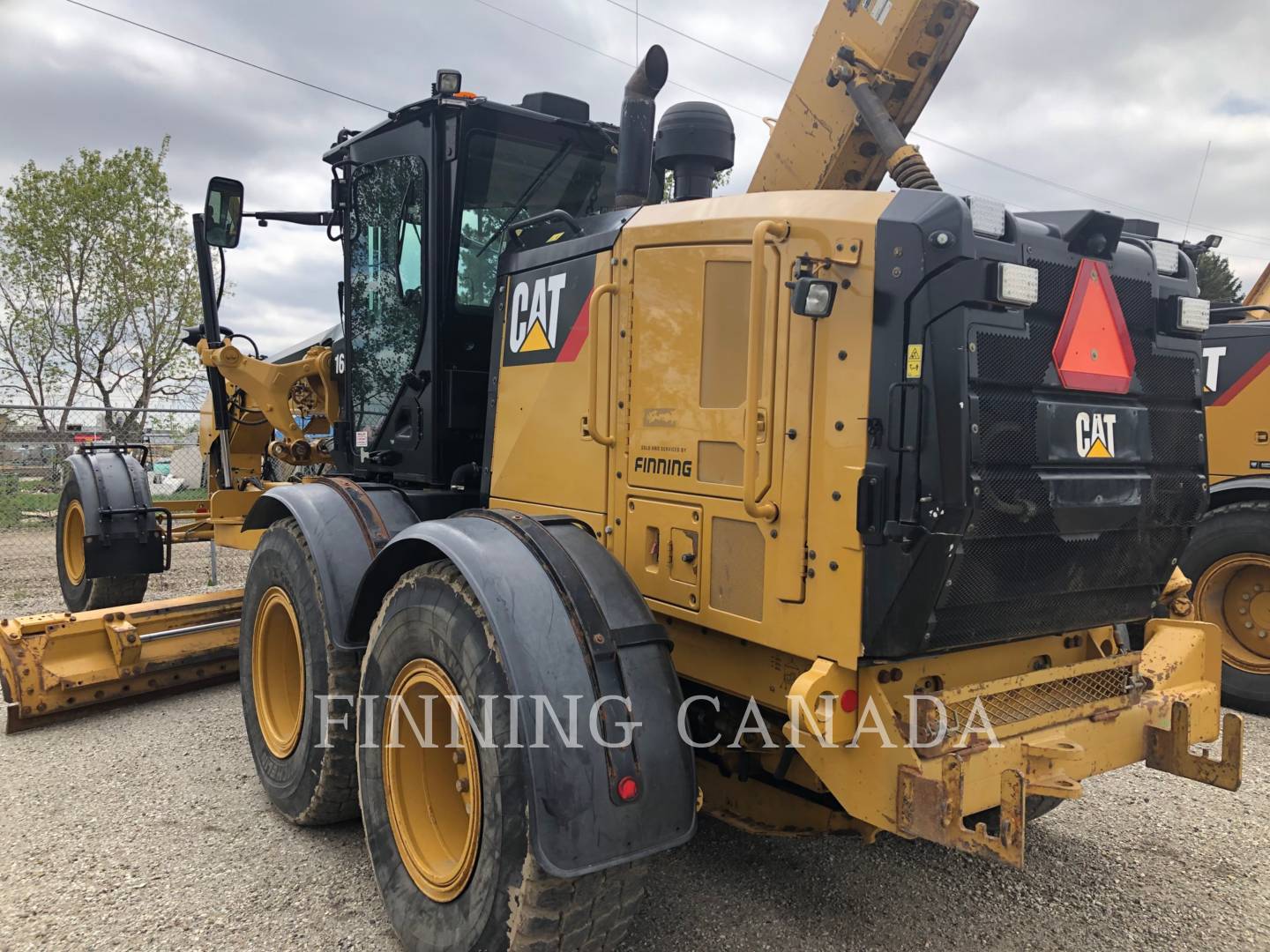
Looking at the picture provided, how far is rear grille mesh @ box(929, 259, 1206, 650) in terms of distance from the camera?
7.57ft

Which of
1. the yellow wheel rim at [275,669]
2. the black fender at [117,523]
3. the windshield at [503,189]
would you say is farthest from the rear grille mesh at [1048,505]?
the black fender at [117,523]

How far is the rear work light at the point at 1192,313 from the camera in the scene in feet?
9.02

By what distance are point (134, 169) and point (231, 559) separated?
11.4m

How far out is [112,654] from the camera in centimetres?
500

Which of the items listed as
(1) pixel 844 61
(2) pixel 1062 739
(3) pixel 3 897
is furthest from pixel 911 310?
(3) pixel 3 897

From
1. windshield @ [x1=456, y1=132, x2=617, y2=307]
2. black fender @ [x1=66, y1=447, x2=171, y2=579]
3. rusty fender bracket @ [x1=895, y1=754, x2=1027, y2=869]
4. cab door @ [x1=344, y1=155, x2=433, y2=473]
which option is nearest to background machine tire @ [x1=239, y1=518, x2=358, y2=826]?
cab door @ [x1=344, y1=155, x2=433, y2=473]

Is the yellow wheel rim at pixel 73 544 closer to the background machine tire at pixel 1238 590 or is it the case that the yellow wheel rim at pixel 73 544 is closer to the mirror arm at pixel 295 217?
the mirror arm at pixel 295 217

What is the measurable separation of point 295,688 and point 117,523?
3.42 m

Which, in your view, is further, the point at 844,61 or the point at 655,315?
the point at 844,61

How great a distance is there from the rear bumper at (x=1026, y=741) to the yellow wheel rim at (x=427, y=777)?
1.11 meters

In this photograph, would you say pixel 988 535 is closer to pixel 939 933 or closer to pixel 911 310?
pixel 911 310

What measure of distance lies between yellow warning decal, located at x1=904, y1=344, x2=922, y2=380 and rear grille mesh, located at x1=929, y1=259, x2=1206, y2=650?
5.7 inches

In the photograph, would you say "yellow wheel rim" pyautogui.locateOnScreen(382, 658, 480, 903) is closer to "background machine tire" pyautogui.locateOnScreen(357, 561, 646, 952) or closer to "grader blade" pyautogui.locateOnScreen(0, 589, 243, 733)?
"background machine tire" pyautogui.locateOnScreen(357, 561, 646, 952)

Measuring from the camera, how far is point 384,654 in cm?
296
